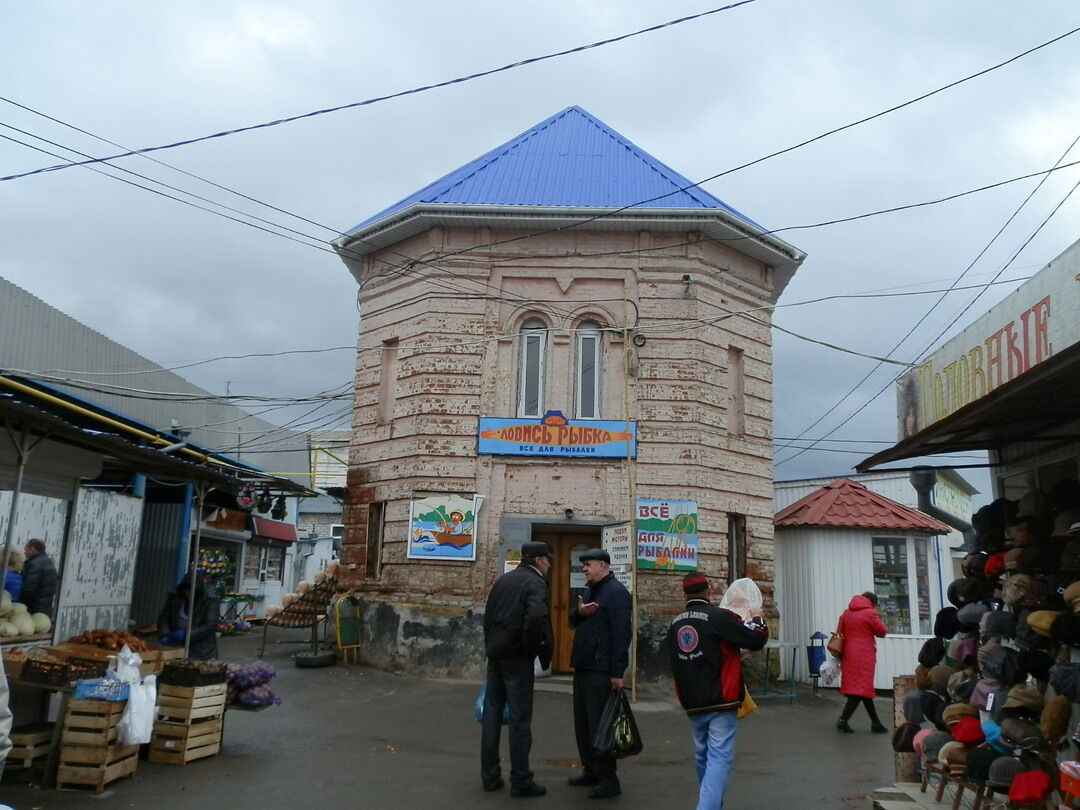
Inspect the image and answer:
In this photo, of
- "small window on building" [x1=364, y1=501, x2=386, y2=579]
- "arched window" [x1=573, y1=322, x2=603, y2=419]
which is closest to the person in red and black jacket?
"arched window" [x1=573, y1=322, x2=603, y2=419]

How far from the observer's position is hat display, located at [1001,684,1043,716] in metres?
5.38

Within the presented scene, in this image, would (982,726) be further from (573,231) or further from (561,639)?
(573,231)

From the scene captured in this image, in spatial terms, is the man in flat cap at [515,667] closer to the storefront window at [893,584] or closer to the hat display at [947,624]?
the hat display at [947,624]

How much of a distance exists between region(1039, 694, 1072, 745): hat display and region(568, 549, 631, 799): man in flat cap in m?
2.90

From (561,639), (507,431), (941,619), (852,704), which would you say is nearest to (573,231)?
(507,431)

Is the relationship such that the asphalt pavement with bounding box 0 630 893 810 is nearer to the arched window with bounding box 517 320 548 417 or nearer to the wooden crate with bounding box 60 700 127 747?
the wooden crate with bounding box 60 700 127 747

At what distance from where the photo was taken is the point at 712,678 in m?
6.08

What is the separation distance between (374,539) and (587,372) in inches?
184

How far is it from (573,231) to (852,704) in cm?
850

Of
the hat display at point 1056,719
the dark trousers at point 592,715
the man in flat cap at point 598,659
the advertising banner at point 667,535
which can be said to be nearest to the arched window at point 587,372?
the advertising banner at point 667,535

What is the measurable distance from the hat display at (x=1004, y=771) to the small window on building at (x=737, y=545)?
9.60 meters

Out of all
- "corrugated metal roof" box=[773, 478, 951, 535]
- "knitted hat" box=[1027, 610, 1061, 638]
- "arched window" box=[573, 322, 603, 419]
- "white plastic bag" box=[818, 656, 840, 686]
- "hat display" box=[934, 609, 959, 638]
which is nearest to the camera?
"knitted hat" box=[1027, 610, 1061, 638]

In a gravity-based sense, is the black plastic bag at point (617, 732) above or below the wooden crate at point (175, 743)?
above

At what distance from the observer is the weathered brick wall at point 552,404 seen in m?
14.4
